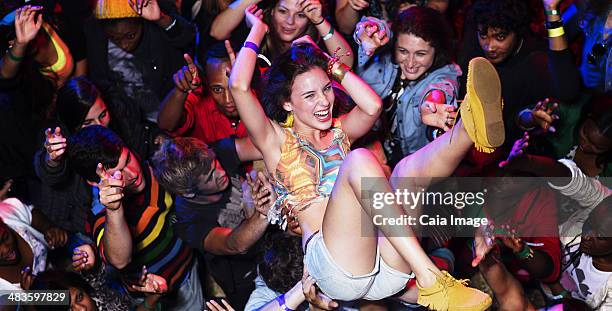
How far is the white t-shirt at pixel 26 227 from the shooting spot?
4403 mm

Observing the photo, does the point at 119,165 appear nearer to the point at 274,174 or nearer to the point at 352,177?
the point at 274,174

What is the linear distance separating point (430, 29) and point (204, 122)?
132cm

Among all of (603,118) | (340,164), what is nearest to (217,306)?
(340,164)

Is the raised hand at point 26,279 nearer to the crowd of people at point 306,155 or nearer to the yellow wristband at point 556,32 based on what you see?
the crowd of people at point 306,155

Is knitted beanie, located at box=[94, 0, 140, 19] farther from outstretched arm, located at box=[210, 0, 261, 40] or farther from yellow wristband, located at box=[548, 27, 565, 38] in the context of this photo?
yellow wristband, located at box=[548, 27, 565, 38]

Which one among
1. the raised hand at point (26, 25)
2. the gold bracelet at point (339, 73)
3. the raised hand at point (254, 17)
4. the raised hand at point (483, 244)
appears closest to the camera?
the raised hand at point (483, 244)

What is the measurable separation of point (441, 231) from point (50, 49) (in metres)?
2.35

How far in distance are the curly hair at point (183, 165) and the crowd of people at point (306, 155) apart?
1cm

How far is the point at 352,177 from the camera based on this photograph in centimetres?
351

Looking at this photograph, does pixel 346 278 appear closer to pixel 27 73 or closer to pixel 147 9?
pixel 147 9

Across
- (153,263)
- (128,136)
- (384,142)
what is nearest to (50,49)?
(128,136)

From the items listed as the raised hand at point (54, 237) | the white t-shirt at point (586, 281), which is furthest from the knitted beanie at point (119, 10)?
the white t-shirt at point (586, 281)

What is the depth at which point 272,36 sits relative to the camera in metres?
4.89

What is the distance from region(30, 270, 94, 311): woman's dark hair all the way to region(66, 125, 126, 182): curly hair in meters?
0.48
